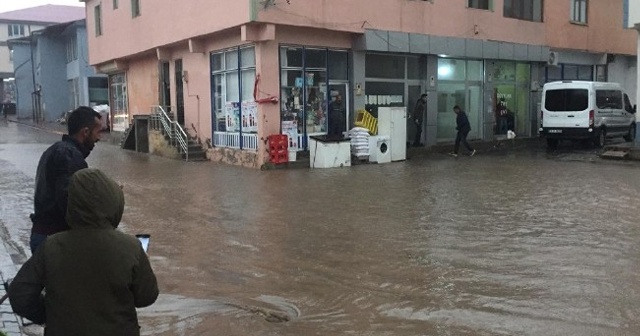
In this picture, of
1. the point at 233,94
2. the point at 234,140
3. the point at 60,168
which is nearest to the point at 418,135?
the point at 234,140

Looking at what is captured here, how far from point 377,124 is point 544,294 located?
13.3 meters

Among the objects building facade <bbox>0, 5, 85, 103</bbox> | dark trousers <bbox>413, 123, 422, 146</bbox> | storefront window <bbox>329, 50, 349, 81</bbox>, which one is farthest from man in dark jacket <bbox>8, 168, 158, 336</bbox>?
building facade <bbox>0, 5, 85, 103</bbox>

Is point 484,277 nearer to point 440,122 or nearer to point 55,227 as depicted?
point 55,227

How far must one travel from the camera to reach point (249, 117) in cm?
1783

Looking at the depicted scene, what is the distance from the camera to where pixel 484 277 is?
6.25 meters

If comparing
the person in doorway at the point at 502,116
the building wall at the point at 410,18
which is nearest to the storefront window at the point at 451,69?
the building wall at the point at 410,18

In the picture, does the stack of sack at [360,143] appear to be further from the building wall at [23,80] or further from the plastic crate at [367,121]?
the building wall at [23,80]

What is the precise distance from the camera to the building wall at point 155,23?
17.4 meters

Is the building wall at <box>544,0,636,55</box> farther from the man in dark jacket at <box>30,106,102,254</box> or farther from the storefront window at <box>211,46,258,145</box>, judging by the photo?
the man in dark jacket at <box>30,106,102,254</box>

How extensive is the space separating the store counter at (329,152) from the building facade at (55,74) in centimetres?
2575

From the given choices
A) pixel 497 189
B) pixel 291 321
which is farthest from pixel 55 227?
pixel 497 189

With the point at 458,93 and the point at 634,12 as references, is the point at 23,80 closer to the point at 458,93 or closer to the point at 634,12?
the point at 458,93

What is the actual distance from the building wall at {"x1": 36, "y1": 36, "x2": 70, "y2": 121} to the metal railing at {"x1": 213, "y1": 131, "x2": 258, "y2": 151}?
97.8 ft

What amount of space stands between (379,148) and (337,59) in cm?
302
